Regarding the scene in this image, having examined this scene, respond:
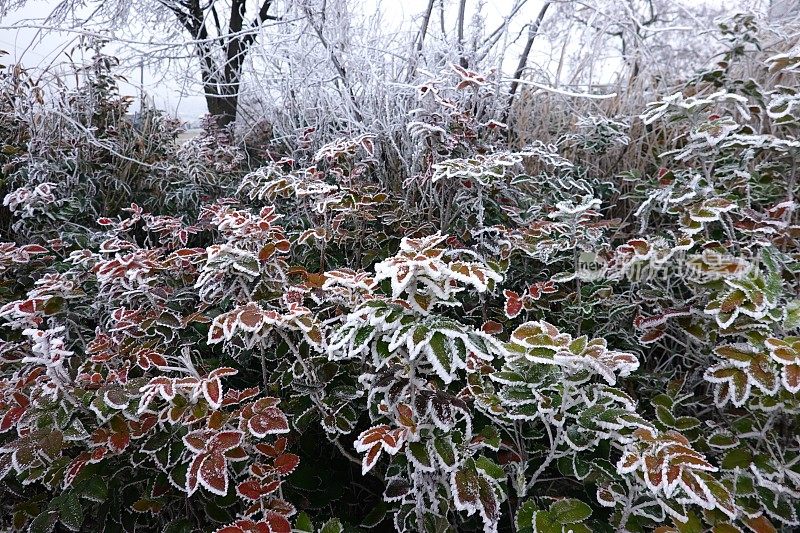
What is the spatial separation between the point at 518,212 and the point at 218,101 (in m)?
3.05

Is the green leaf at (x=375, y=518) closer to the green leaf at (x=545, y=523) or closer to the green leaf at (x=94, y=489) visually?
the green leaf at (x=545, y=523)

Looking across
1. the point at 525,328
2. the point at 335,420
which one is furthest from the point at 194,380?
the point at 525,328

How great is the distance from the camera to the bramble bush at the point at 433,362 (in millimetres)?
945

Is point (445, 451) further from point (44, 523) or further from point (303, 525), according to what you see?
point (44, 523)

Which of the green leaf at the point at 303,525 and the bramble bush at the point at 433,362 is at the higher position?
the bramble bush at the point at 433,362

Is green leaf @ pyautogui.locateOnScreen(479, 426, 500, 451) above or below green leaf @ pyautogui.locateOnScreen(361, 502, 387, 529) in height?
above

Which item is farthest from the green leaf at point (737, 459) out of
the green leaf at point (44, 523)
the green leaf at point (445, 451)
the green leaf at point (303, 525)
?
the green leaf at point (44, 523)

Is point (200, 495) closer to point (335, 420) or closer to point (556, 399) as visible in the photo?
point (335, 420)

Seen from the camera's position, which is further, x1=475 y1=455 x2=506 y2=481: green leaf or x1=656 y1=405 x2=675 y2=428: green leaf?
x1=656 y1=405 x2=675 y2=428: green leaf

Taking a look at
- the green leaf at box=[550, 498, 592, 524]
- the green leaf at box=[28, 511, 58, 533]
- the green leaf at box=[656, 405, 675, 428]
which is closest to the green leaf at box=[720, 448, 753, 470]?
the green leaf at box=[656, 405, 675, 428]

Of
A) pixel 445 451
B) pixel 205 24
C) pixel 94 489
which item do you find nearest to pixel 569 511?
pixel 445 451

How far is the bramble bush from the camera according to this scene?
3.10 feet

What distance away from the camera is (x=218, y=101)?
3957 mm

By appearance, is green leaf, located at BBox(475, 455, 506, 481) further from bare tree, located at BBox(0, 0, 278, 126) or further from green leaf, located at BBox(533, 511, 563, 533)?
bare tree, located at BBox(0, 0, 278, 126)
